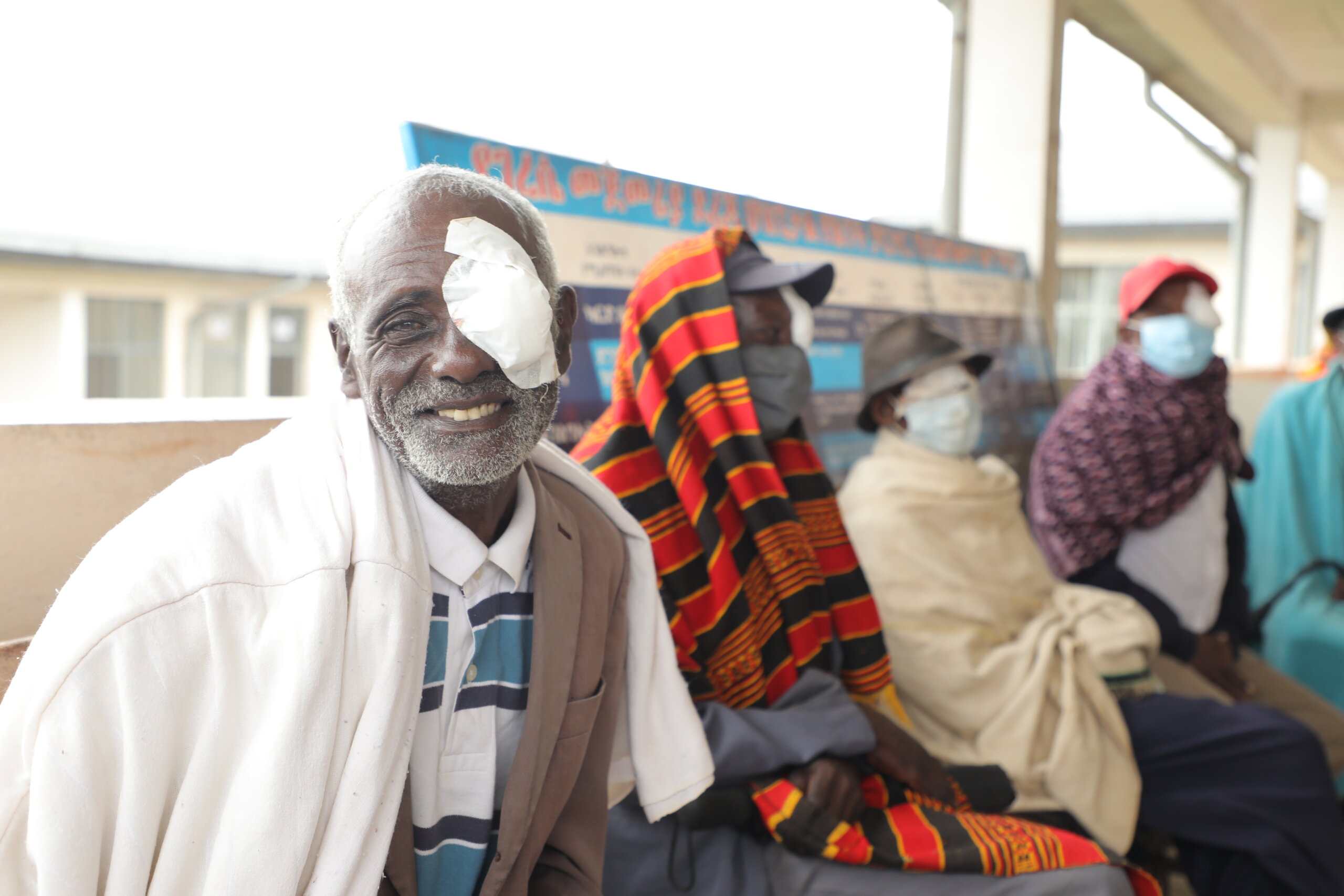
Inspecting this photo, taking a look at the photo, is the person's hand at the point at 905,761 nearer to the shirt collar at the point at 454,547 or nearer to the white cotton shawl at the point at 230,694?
the shirt collar at the point at 454,547

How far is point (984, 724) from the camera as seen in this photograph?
2.25 metres

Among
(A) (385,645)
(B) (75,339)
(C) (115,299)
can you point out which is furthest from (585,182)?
(C) (115,299)

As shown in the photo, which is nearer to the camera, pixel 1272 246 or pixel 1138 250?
pixel 1272 246

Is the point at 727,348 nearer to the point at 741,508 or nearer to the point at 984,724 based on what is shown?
the point at 741,508

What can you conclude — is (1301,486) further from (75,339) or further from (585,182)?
(75,339)

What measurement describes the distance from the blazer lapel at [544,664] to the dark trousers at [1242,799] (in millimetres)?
1865

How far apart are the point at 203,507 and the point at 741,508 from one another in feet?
3.80

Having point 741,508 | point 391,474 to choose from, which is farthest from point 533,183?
point 391,474

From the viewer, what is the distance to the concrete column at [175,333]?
4.50 m

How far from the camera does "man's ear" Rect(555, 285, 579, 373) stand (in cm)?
132

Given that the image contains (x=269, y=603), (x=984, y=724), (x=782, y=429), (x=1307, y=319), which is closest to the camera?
(x=269, y=603)

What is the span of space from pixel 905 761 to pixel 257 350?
4655 millimetres

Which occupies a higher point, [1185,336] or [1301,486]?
[1185,336]

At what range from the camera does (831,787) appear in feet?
5.50
